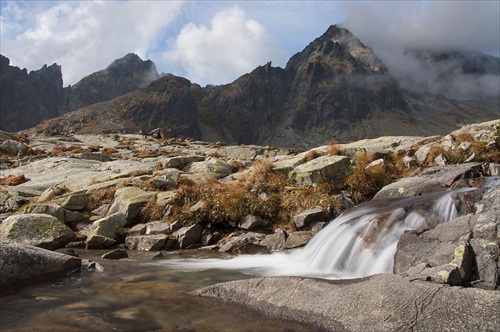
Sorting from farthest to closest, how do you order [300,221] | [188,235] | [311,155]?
[311,155]
[188,235]
[300,221]

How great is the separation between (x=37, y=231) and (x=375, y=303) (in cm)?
1306

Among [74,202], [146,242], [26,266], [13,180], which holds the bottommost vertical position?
[146,242]

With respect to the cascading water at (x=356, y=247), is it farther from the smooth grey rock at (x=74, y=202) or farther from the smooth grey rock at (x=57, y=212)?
the smooth grey rock at (x=74, y=202)

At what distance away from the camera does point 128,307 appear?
25.2ft

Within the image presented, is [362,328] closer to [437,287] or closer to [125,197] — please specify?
[437,287]

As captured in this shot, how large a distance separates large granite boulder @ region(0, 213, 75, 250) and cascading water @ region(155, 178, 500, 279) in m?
5.26

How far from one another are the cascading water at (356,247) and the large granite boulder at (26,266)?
3430mm

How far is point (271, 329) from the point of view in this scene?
20.8ft

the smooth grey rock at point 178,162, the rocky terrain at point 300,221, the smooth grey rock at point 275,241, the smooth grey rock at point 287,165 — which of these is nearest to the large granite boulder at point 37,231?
the rocky terrain at point 300,221

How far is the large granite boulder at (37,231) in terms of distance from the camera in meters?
13.5

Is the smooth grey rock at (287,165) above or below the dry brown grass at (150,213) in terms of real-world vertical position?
above

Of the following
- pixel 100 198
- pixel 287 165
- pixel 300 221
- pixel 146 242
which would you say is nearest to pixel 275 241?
pixel 300 221

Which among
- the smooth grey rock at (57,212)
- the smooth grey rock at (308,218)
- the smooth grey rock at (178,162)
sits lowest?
the smooth grey rock at (308,218)

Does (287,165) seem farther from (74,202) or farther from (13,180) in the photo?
(13,180)
